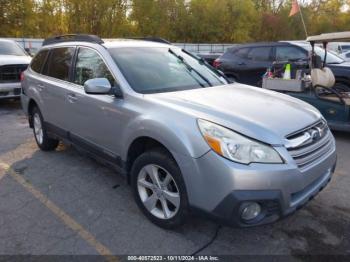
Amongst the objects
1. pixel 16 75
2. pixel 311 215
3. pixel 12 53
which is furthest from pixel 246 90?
pixel 12 53

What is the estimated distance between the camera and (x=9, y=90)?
335 inches

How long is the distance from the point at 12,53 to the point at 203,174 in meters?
8.85

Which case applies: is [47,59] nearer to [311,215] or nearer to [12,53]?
[311,215]

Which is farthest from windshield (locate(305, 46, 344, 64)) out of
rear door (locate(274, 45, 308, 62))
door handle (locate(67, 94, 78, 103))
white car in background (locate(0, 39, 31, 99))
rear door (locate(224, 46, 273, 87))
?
white car in background (locate(0, 39, 31, 99))

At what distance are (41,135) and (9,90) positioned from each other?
12.9 feet

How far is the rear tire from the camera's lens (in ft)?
16.8

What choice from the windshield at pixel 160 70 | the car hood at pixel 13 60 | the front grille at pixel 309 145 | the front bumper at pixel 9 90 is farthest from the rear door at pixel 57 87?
the car hood at pixel 13 60

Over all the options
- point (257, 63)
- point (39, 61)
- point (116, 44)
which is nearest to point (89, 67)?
point (116, 44)

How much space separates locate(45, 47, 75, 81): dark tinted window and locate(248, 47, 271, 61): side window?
6.38 metres

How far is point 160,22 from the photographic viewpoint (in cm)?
3312

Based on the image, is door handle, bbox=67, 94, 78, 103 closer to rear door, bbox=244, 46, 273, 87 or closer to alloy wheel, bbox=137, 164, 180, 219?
alloy wheel, bbox=137, 164, 180, 219

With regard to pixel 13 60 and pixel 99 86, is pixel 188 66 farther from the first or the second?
pixel 13 60

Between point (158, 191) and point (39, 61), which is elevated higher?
point (39, 61)

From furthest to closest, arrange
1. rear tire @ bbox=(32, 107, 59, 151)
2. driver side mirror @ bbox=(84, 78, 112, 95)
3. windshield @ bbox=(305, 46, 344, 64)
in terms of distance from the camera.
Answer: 1. windshield @ bbox=(305, 46, 344, 64)
2. rear tire @ bbox=(32, 107, 59, 151)
3. driver side mirror @ bbox=(84, 78, 112, 95)
